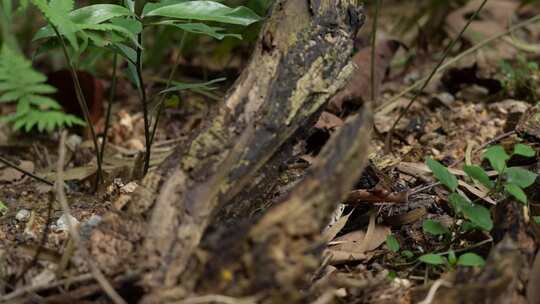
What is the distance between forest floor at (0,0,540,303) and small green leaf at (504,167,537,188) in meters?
0.04

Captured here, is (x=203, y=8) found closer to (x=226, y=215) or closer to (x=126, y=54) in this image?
(x=126, y=54)

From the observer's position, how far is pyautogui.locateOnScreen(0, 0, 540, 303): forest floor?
117 cm

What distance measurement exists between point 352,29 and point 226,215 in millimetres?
511

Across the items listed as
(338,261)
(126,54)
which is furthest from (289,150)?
(126,54)

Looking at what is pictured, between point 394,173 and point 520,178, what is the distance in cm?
48

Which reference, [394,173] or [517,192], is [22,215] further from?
[517,192]

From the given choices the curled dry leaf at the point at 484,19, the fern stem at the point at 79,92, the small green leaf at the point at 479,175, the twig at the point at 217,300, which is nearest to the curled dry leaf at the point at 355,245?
the small green leaf at the point at 479,175

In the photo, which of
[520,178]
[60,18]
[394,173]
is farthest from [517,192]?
[60,18]

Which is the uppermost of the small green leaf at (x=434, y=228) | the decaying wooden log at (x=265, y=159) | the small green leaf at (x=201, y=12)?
the small green leaf at (x=201, y=12)

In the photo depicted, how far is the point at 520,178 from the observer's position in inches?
48.4

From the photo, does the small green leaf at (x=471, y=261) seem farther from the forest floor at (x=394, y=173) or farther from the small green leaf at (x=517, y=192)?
the small green leaf at (x=517, y=192)

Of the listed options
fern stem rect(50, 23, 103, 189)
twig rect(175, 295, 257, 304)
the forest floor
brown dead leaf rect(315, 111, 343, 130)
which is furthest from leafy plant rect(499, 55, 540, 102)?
twig rect(175, 295, 257, 304)

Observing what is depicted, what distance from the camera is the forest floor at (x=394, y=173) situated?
1.17m

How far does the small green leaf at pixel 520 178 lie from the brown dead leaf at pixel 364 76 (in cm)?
90
